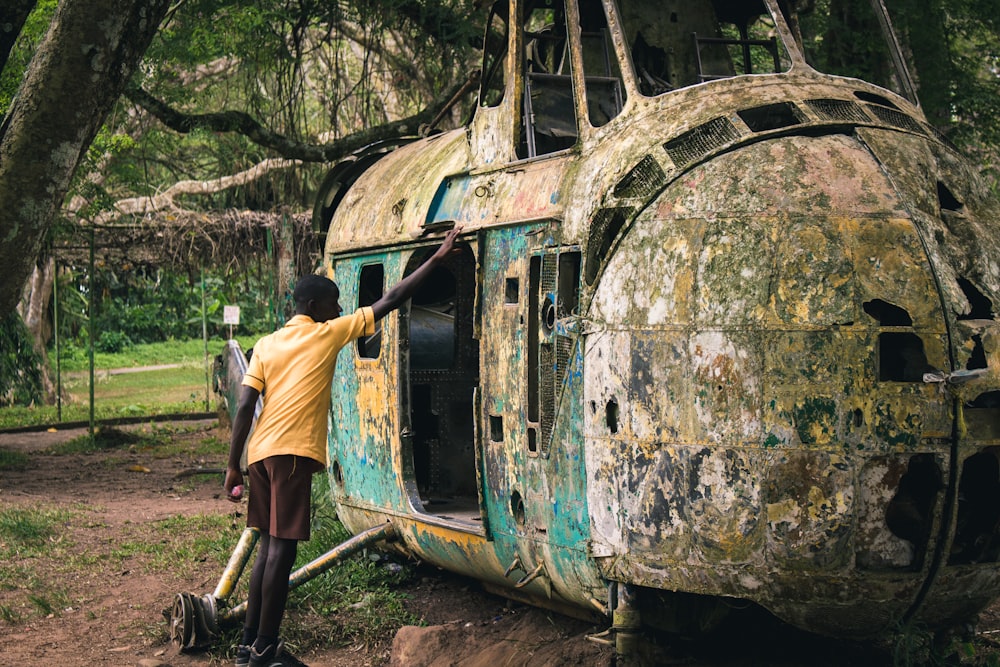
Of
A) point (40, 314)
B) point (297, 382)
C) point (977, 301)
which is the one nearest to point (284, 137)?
point (297, 382)

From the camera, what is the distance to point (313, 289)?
6.19m

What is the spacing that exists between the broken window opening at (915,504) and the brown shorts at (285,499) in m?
2.70

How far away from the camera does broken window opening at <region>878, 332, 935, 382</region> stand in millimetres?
4648

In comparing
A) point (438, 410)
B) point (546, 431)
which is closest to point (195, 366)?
point (438, 410)

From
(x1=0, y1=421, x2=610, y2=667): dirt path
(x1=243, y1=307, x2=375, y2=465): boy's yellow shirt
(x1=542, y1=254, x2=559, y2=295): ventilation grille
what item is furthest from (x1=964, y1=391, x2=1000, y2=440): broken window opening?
(x1=243, y1=307, x2=375, y2=465): boy's yellow shirt

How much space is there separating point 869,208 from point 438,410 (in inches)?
155

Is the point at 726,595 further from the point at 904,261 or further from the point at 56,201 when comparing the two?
the point at 56,201

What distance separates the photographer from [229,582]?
6941 millimetres

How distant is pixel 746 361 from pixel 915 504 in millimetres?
869

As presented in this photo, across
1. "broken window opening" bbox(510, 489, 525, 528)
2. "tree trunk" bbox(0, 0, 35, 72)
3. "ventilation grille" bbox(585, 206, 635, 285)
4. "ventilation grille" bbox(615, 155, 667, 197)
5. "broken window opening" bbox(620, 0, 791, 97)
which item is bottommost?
"broken window opening" bbox(510, 489, 525, 528)

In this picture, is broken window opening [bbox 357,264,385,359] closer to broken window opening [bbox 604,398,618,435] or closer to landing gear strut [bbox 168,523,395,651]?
landing gear strut [bbox 168,523,395,651]

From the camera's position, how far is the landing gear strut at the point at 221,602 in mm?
6656

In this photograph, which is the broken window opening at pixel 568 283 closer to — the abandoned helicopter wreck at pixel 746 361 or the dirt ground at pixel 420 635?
the abandoned helicopter wreck at pixel 746 361

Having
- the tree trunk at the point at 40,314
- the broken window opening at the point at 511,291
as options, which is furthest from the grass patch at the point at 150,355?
the broken window opening at the point at 511,291
